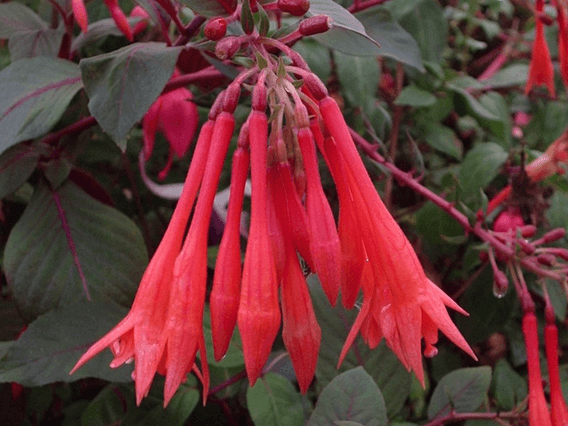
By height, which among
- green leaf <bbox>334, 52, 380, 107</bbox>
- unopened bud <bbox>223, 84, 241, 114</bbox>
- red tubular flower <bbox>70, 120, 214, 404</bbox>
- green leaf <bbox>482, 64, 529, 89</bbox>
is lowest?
green leaf <bbox>482, 64, 529, 89</bbox>

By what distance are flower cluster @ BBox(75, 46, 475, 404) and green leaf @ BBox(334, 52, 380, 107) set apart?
1.41 ft

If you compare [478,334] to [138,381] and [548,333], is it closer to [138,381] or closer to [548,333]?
[548,333]

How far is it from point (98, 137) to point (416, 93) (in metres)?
0.54

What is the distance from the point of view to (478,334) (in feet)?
2.82

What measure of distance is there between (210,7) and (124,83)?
0.35 ft

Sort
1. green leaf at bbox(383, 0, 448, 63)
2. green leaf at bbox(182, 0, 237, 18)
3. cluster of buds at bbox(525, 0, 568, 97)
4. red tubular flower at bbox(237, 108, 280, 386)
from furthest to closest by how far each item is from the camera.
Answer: green leaf at bbox(383, 0, 448, 63)
cluster of buds at bbox(525, 0, 568, 97)
green leaf at bbox(182, 0, 237, 18)
red tubular flower at bbox(237, 108, 280, 386)

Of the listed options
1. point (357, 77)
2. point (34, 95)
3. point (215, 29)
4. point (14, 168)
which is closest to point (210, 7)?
point (215, 29)

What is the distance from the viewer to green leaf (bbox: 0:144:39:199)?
0.64 metres

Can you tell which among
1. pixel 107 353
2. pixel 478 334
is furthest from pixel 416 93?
pixel 107 353

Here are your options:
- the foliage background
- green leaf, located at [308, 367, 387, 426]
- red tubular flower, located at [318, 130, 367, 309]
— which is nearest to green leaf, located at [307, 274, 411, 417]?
the foliage background

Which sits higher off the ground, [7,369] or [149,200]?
[7,369]

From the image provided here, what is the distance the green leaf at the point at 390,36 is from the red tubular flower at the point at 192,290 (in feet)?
1.11

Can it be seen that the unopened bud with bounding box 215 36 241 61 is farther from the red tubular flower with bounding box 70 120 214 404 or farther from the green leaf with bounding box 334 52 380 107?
the green leaf with bounding box 334 52 380 107

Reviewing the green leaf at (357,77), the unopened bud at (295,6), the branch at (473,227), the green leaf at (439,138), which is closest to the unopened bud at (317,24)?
the unopened bud at (295,6)
